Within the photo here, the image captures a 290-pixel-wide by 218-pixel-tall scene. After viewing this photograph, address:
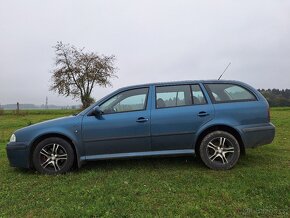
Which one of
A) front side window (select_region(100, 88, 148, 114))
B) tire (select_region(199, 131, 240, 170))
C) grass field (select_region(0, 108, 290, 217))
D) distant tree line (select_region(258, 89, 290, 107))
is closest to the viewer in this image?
grass field (select_region(0, 108, 290, 217))

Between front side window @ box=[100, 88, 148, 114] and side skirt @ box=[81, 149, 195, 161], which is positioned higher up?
front side window @ box=[100, 88, 148, 114]

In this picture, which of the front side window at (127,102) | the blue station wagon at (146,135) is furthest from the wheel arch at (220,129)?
the front side window at (127,102)

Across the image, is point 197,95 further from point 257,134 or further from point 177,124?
point 257,134

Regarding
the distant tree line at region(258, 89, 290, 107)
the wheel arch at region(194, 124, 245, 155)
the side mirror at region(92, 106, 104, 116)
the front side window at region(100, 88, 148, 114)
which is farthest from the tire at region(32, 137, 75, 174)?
the distant tree line at region(258, 89, 290, 107)

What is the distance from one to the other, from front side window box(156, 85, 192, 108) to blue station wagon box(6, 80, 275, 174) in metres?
0.12

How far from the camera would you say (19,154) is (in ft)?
20.5

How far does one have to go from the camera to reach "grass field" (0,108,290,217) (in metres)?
4.38

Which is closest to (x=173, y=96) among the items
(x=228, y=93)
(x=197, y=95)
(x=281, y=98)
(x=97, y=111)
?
(x=197, y=95)

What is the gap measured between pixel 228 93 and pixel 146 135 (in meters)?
1.77

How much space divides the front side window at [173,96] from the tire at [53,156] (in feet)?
6.03

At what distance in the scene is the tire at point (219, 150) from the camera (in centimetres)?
617

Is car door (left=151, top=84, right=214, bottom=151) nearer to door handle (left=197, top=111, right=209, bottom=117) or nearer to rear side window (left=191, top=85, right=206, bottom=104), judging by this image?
door handle (left=197, top=111, right=209, bottom=117)

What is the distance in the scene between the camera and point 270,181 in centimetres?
538

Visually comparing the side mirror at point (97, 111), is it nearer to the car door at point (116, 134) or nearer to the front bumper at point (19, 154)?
the car door at point (116, 134)
